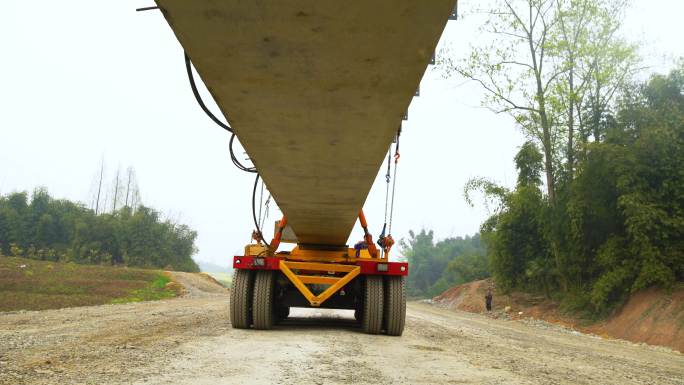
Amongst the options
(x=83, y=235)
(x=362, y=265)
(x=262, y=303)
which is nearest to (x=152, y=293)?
(x=262, y=303)

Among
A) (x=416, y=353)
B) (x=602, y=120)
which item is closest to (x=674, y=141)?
(x=602, y=120)

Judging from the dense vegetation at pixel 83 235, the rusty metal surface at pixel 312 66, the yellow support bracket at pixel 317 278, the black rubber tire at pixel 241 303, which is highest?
the dense vegetation at pixel 83 235

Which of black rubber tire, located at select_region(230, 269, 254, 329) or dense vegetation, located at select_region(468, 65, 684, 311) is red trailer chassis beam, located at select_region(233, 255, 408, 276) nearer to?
black rubber tire, located at select_region(230, 269, 254, 329)

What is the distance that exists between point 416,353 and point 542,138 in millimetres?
21658

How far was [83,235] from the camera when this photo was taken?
7112cm

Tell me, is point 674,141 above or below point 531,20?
below

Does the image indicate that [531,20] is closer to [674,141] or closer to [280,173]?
[674,141]

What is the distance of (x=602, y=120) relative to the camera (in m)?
22.8

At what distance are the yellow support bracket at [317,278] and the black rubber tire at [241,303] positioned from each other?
688mm

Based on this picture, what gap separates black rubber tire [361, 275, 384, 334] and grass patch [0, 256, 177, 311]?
14637 mm

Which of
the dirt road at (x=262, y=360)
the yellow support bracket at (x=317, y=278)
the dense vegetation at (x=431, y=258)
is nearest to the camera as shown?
the dirt road at (x=262, y=360)

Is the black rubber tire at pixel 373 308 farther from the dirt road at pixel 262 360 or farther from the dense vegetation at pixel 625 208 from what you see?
the dense vegetation at pixel 625 208

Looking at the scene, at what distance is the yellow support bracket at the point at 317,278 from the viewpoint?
7895 mm

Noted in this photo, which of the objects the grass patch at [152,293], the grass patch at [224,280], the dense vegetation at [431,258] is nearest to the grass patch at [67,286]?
the grass patch at [152,293]
